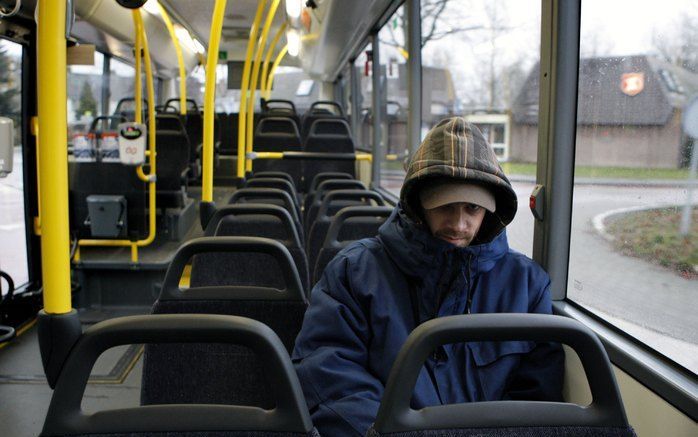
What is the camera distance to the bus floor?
314cm

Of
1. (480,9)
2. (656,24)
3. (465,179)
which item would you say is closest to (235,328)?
(465,179)

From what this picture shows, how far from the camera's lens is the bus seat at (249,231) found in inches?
96.8

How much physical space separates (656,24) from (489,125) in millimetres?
1556

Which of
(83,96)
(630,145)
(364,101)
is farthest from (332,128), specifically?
(630,145)

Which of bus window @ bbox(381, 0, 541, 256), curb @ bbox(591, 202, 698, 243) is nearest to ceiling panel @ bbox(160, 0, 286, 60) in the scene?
bus window @ bbox(381, 0, 541, 256)

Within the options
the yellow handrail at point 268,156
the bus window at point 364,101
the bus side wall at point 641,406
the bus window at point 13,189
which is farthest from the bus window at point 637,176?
the bus window at point 364,101

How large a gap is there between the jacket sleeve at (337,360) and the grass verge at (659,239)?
75cm

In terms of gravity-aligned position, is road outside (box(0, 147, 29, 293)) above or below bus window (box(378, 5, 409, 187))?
below

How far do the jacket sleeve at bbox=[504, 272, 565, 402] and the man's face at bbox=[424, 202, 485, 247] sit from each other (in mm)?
316

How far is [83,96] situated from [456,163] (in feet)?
20.6

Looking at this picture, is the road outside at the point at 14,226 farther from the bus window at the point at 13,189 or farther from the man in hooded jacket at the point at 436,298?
the man in hooded jacket at the point at 436,298

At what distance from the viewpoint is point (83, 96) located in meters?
6.86

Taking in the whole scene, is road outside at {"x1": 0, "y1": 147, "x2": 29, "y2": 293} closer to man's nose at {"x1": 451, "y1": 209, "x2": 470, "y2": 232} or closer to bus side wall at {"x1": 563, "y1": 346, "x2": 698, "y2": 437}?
man's nose at {"x1": 451, "y1": 209, "x2": 470, "y2": 232}

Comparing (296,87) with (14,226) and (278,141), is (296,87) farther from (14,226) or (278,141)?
(14,226)
